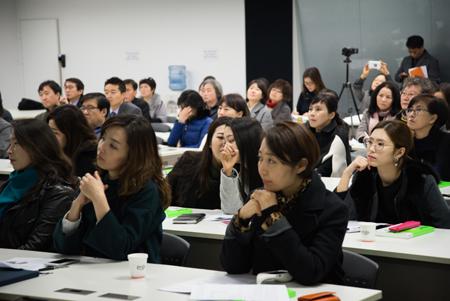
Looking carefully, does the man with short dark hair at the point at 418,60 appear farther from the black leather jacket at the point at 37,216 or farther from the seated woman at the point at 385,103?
the black leather jacket at the point at 37,216

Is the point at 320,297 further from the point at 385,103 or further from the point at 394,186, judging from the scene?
the point at 385,103

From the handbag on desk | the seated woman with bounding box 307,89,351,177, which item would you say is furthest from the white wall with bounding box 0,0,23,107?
the handbag on desk

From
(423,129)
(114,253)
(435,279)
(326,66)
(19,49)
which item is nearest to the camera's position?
(114,253)

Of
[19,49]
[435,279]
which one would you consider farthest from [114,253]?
[19,49]

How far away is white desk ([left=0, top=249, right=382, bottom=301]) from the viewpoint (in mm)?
2779

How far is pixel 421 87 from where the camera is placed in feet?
25.3

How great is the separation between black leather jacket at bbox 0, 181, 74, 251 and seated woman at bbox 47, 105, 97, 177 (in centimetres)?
130

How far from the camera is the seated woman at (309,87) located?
11078mm

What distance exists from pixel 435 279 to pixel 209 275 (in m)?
1.20

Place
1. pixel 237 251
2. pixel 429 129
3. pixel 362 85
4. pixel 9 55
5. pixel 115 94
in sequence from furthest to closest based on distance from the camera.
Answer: pixel 9 55 → pixel 362 85 → pixel 115 94 → pixel 429 129 → pixel 237 251

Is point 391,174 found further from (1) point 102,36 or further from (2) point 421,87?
(1) point 102,36

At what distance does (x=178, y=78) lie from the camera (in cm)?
1400

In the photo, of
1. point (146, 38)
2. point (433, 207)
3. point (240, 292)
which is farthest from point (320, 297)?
point (146, 38)

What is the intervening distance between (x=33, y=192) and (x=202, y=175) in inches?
53.2
